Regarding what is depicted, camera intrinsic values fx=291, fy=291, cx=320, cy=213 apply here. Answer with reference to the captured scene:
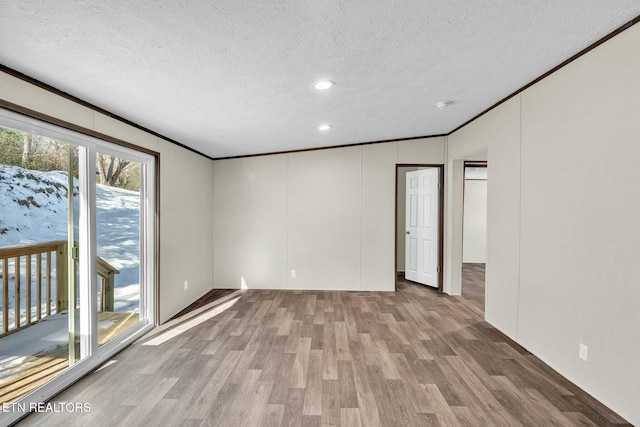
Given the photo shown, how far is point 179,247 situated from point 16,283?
188 centimetres

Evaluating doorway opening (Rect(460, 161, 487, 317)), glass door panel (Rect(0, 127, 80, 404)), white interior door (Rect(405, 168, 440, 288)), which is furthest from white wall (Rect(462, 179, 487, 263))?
glass door panel (Rect(0, 127, 80, 404))

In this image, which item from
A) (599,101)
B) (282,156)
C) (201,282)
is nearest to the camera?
(599,101)

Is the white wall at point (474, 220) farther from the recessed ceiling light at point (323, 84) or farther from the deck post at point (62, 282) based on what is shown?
the deck post at point (62, 282)

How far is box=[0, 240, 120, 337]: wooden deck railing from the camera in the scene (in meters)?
2.03

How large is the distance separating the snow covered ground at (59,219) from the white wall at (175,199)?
1.13 feet

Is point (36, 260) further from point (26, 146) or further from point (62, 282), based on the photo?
point (26, 146)

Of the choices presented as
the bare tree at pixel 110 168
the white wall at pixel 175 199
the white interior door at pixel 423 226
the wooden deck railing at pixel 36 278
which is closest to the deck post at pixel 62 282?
the wooden deck railing at pixel 36 278

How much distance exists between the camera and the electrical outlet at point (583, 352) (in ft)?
7.02

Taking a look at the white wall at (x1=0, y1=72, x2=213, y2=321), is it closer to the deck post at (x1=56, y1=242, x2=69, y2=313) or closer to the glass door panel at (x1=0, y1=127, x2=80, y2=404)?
the glass door panel at (x1=0, y1=127, x2=80, y2=404)

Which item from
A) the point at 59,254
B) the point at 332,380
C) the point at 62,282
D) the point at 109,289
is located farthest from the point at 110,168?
the point at 332,380

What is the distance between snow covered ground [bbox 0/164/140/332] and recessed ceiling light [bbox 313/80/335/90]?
7.14 ft

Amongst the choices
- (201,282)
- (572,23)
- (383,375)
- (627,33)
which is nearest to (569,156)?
(627,33)

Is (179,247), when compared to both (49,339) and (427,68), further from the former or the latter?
(427,68)

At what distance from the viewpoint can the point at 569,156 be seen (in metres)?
2.31
